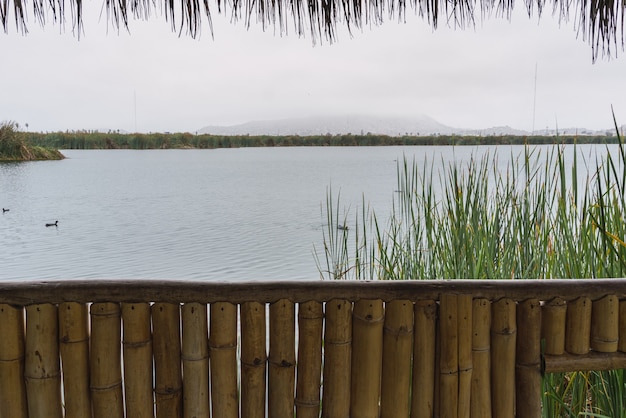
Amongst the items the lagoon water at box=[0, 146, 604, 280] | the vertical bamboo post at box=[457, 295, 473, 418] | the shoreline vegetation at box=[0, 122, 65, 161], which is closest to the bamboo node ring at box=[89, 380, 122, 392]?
the vertical bamboo post at box=[457, 295, 473, 418]

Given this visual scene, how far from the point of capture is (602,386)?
6.14ft

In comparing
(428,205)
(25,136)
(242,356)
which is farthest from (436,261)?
(25,136)

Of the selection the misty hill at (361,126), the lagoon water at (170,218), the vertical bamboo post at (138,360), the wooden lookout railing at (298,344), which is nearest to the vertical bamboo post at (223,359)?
the wooden lookout railing at (298,344)

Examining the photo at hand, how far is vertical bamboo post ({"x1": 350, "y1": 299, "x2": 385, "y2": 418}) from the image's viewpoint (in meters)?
1.36

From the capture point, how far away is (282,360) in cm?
138

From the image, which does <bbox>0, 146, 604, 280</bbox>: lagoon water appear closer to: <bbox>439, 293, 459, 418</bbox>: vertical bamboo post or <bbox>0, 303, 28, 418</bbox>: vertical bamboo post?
<bbox>439, 293, 459, 418</bbox>: vertical bamboo post

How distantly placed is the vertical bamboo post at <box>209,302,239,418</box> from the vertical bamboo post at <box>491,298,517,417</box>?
2.11 ft

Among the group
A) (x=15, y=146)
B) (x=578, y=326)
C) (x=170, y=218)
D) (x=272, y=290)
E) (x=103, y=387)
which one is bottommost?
(x=170, y=218)

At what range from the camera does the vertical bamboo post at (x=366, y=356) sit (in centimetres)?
136

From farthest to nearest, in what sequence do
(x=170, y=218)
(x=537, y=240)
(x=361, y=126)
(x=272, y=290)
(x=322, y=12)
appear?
(x=361, y=126)
(x=170, y=218)
(x=537, y=240)
(x=322, y=12)
(x=272, y=290)

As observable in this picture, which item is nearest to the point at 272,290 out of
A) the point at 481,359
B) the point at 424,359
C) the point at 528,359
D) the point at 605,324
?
the point at 424,359

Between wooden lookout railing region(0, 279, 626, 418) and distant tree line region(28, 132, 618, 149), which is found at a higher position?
distant tree line region(28, 132, 618, 149)

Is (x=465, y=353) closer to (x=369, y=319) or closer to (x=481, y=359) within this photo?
(x=481, y=359)

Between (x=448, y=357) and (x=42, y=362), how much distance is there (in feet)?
3.18
